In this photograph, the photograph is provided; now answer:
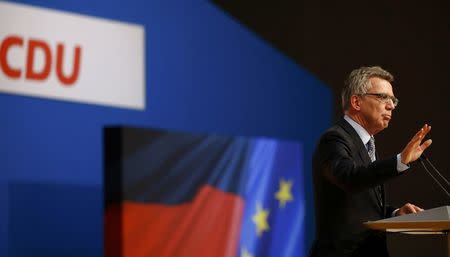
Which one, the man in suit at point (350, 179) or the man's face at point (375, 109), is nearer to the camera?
the man in suit at point (350, 179)

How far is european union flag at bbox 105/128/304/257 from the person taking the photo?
3.24 meters

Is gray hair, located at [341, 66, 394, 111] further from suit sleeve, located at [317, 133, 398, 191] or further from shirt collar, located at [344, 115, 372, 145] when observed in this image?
suit sleeve, located at [317, 133, 398, 191]

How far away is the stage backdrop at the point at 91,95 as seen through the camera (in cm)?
356

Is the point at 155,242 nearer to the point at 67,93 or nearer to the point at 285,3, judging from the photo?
the point at 67,93

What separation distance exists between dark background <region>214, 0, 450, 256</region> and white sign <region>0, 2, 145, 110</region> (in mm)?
1095

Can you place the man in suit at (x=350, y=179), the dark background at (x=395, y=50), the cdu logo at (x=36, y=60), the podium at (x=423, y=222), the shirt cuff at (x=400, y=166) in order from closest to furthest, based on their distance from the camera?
the podium at (x=423, y=222) < the shirt cuff at (x=400, y=166) < the man in suit at (x=350, y=179) < the cdu logo at (x=36, y=60) < the dark background at (x=395, y=50)

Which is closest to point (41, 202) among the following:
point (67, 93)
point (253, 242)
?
point (67, 93)

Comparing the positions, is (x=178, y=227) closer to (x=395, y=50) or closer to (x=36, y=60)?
(x=36, y=60)

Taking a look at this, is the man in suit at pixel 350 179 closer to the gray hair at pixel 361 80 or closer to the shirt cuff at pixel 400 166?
the gray hair at pixel 361 80

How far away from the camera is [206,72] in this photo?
14.6ft

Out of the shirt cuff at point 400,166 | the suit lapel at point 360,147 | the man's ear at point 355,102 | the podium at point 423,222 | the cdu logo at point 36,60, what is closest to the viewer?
the podium at point 423,222

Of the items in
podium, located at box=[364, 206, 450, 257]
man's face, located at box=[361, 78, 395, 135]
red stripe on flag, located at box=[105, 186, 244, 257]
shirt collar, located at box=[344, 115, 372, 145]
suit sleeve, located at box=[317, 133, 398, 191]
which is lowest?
red stripe on flag, located at box=[105, 186, 244, 257]

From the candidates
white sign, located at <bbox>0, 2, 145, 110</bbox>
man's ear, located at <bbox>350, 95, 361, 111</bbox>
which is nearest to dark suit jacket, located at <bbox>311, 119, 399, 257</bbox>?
man's ear, located at <bbox>350, 95, 361, 111</bbox>

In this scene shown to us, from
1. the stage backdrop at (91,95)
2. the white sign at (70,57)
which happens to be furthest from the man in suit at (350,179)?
the white sign at (70,57)
